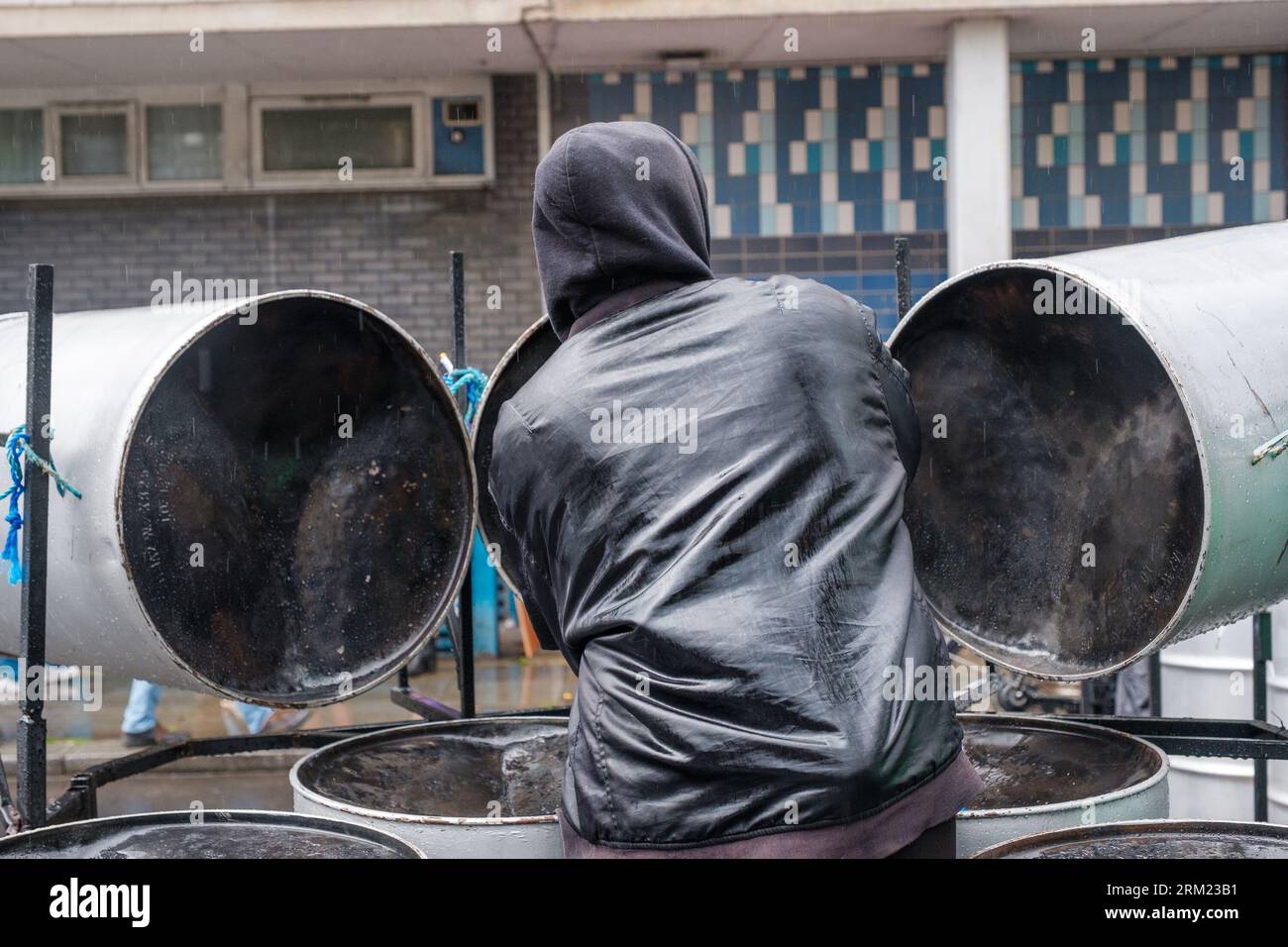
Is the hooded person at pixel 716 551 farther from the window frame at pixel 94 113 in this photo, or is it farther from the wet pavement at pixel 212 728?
the window frame at pixel 94 113

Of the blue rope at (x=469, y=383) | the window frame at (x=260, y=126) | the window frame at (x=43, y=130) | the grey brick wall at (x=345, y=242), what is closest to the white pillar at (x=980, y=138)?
the grey brick wall at (x=345, y=242)

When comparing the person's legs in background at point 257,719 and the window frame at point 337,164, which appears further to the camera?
the window frame at point 337,164

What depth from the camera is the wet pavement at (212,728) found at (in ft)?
22.6

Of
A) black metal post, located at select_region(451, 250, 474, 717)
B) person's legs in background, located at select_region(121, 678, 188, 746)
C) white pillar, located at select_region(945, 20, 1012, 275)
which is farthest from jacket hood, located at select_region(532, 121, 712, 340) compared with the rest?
white pillar, located at select_region(945, 20, 1012, 275)

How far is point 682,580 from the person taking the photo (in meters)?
1.85

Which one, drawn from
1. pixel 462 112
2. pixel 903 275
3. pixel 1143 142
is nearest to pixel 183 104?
pixel 462 112

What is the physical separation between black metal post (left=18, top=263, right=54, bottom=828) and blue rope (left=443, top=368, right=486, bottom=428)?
1.06 metres

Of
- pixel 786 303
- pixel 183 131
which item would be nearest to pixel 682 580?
pixel 786 303

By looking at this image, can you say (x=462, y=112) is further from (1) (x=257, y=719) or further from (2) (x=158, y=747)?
(2) (x=158, y=747)

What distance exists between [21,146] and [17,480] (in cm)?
810

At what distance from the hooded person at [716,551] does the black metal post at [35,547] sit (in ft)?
3.94

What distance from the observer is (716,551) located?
6.07ft
